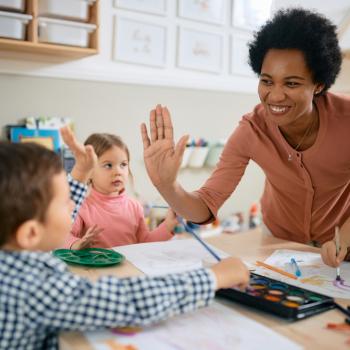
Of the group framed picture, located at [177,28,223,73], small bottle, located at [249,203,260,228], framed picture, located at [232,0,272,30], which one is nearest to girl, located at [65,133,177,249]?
framed picture, located at [177,28,223,73]

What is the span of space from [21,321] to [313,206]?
96 cm

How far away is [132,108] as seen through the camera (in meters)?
2.52

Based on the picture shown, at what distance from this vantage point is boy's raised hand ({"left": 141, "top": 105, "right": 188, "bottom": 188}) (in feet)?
3.78

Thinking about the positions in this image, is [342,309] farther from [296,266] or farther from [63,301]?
[63,301]

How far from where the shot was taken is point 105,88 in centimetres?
242

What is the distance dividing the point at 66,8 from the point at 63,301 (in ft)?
5.59

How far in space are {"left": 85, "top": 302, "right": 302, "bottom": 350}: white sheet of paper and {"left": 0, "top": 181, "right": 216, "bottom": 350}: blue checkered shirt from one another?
0.06 feet

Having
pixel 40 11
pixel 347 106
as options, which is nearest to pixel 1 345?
pixel 347 106

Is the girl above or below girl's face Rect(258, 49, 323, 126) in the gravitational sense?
below

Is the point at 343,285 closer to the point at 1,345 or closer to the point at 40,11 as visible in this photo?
the point at 1,345

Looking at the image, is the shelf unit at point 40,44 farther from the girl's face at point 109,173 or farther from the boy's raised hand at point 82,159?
the boy's raised hand at point 82,159

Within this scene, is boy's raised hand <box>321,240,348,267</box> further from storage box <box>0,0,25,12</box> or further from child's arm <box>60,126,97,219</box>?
storage box <box>0,0,25,12</box>

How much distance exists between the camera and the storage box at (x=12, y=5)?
6.33 ft

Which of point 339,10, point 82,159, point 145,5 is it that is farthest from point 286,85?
point 145,5
